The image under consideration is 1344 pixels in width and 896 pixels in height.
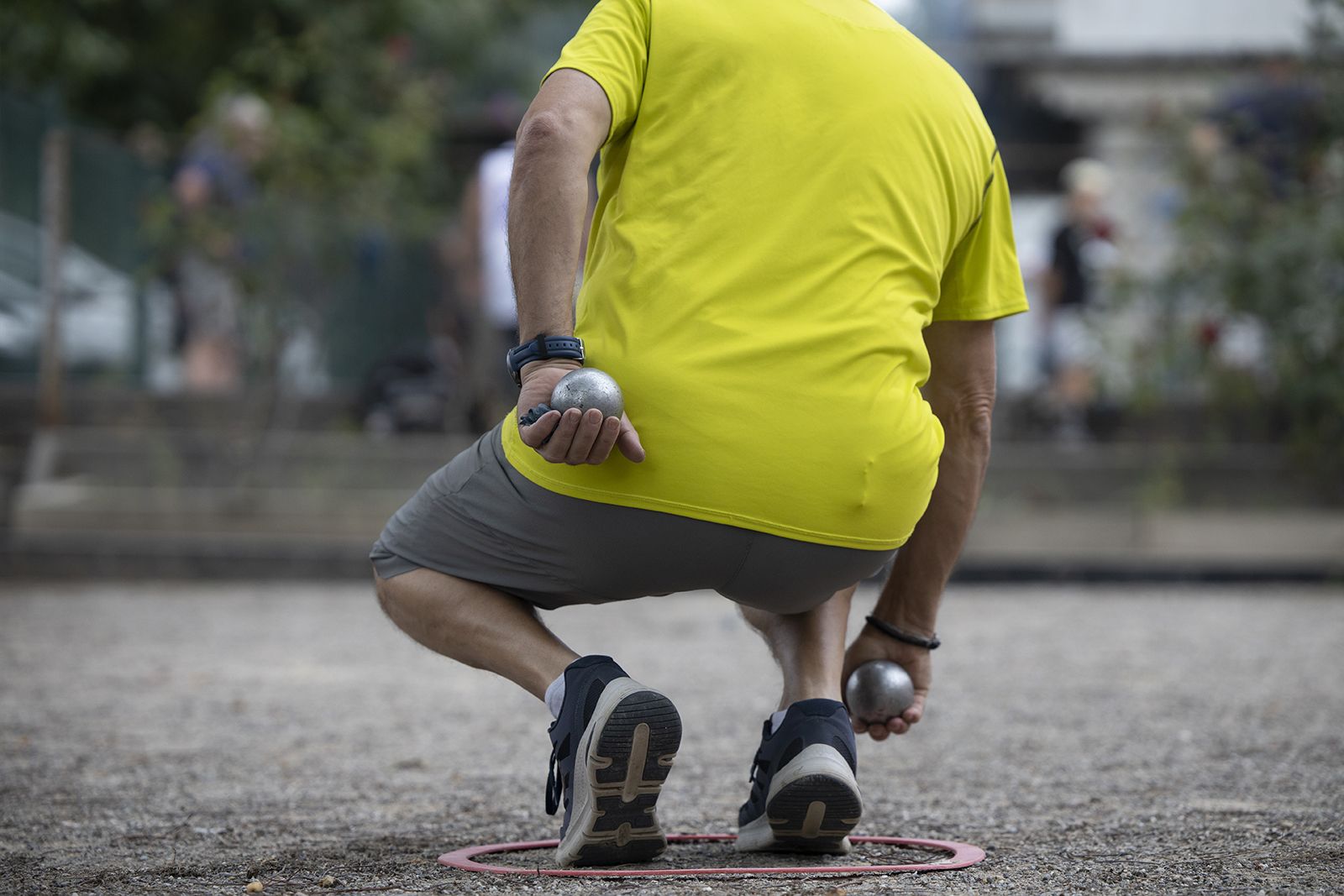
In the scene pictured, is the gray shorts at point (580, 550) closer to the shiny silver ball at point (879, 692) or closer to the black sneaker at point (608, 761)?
the black sneaker at point (608, 761)

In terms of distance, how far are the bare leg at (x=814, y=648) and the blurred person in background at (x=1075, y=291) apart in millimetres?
7626

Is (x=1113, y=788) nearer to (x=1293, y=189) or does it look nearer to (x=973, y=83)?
(x=1293, y=189)

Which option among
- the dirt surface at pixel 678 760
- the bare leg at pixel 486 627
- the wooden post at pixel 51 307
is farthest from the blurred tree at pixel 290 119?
the bare leg at pixel 486 627

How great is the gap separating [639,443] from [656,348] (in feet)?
0.52

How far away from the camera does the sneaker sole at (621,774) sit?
2.75 m

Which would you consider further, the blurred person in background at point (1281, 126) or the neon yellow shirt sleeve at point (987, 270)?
the blurred person in background at point (1281, 126)

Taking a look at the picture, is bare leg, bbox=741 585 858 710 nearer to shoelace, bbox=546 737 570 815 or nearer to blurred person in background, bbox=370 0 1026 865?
Result: blurred person in background, bbox=370 0 1026 865

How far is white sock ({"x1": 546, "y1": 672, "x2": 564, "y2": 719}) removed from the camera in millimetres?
2857

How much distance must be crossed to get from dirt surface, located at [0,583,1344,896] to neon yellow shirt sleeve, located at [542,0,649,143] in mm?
1219

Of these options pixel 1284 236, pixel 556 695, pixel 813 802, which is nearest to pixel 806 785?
pixel 813 802

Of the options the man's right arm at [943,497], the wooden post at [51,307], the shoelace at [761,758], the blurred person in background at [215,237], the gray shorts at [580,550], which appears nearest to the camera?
the gray shorts at [580,550]

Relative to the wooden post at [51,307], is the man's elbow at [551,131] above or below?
below

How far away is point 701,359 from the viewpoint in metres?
2.72

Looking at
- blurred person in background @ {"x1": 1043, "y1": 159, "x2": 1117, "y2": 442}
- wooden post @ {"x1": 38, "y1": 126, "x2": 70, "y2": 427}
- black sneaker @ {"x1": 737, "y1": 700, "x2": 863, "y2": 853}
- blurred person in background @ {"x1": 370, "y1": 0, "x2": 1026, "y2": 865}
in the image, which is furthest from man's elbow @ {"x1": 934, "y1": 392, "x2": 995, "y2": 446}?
wooden post @ {"x1": 38, "y1": 126, "x2": 70, "y2": 427}
